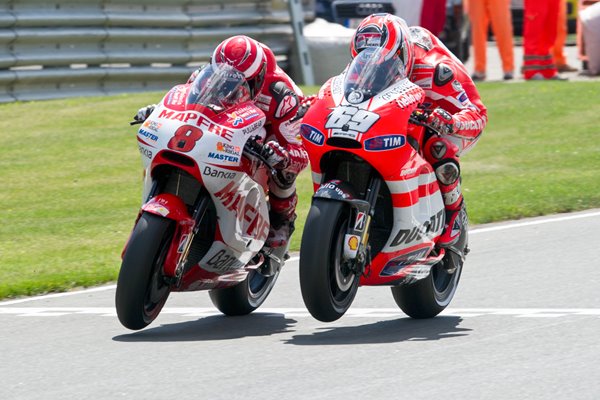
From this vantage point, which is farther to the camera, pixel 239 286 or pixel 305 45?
pixel 305 45

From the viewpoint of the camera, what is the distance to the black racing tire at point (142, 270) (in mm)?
6500

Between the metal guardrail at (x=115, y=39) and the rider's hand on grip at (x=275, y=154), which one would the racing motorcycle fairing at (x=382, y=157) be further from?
the metal guardrail at (x=115, y=39)

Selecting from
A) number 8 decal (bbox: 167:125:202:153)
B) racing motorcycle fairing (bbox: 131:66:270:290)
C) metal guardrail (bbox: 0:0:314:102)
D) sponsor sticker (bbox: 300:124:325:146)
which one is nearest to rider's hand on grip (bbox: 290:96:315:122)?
racing motorcycle fairing (bbox: 131:66:270:290)

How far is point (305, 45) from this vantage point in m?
17.5

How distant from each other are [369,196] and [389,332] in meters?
0.67

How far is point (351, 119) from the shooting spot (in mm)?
6672

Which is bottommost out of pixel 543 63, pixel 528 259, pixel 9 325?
pixel 543 63

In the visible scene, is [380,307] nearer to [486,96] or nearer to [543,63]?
[486,96]

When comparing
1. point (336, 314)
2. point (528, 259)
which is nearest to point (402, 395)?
point (336, 314)

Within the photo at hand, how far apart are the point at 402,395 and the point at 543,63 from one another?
13.0 m

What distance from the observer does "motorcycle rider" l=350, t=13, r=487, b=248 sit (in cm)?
704

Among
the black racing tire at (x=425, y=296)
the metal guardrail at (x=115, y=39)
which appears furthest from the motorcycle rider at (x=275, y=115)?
the metal guardrail at (x=115, y=39)

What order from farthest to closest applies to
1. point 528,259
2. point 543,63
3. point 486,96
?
point 543,63 → point 486,96 → point 528,259

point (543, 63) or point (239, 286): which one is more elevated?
point (239, 286)
